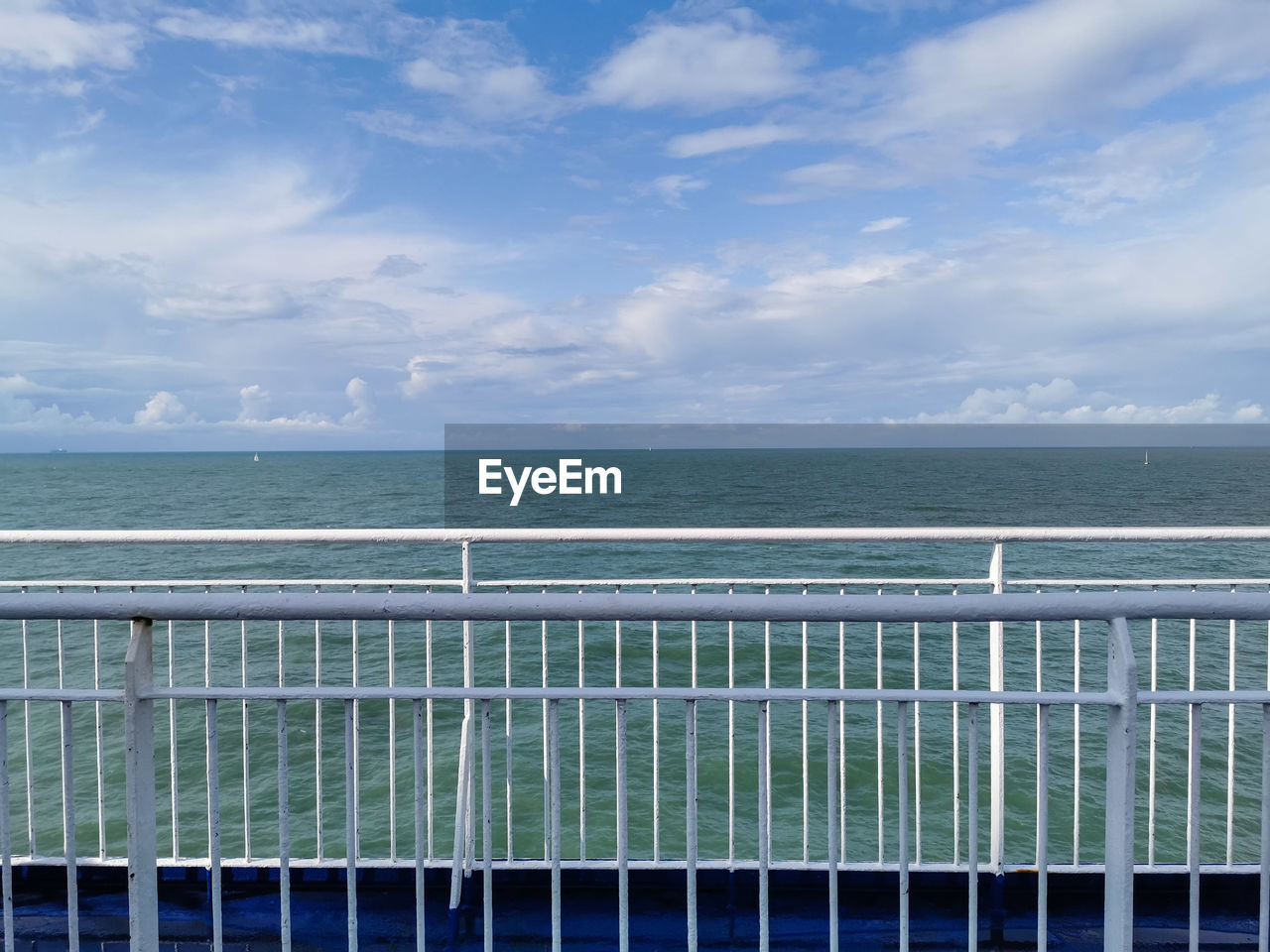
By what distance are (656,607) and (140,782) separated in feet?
3.78

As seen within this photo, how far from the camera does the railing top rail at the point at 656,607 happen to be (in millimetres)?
1623

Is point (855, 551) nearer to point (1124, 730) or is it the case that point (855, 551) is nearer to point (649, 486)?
point (1124, 730)

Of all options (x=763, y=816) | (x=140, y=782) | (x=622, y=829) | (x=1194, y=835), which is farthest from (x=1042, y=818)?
(x=140, y=782)

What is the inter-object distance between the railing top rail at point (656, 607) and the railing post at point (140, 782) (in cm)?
12

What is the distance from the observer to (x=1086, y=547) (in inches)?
1335

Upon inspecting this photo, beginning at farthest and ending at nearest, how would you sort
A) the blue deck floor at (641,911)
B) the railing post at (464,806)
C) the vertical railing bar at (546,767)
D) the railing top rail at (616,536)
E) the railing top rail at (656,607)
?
the railing top rail at (616,536) → the railing post at (464,806) → the blue deck floor at (641,911) → the vertical railing bar at (546,767) → the railing top rail at (656,607)

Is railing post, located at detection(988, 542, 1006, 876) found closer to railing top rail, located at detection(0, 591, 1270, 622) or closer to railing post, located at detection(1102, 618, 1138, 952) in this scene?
railing post, located at detection(1102, 618, 1138, 952)

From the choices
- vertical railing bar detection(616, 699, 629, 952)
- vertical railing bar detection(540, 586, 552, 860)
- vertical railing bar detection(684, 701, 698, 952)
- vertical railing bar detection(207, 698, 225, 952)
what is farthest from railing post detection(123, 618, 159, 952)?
vertical railing bar detection(684, 701, 698, 952)

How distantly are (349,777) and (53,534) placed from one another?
244 cm

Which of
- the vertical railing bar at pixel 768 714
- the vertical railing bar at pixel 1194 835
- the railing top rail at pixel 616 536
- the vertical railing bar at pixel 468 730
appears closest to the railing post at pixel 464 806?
the vertical railing bar at pixel 468 730

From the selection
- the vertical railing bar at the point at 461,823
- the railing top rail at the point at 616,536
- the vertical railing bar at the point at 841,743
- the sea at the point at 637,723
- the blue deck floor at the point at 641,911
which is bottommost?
the sea at the point at 637,723

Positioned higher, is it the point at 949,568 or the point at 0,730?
the point at 0,730

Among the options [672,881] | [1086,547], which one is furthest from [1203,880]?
[1086,547]

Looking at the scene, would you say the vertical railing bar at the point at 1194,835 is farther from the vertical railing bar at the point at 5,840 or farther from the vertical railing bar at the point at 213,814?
the vertical railing bar at the point at 5,840
